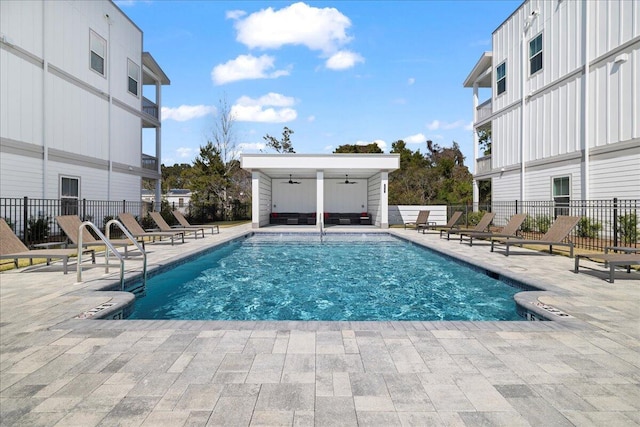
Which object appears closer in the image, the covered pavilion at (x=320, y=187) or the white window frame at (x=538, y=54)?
the white window frame at (x=538, y=54)

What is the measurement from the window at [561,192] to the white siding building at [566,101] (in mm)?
47

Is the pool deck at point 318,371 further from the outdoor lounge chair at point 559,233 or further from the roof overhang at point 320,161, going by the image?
the roof overhang at point 320,161

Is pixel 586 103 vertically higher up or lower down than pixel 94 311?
higher up

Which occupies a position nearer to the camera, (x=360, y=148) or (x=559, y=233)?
(x=559, y=233)

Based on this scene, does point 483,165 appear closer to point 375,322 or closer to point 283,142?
point 375,322

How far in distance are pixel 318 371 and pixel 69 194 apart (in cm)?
1517

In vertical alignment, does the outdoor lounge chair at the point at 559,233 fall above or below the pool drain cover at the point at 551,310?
above

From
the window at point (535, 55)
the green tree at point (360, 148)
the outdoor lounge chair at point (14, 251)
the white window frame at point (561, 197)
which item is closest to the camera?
the outdoor lounge chair at point (14, 251)

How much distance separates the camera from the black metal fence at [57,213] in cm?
1127

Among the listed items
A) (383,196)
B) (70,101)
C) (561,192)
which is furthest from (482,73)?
(70,101)

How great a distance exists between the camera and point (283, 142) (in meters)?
41.8

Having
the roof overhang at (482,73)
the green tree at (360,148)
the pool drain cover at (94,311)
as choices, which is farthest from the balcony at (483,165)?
the green tree at (360,148)

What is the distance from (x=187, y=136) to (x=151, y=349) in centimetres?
3121

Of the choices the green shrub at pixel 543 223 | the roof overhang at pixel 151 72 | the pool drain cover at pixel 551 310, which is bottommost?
the pool drain cover at pixel 551 310
